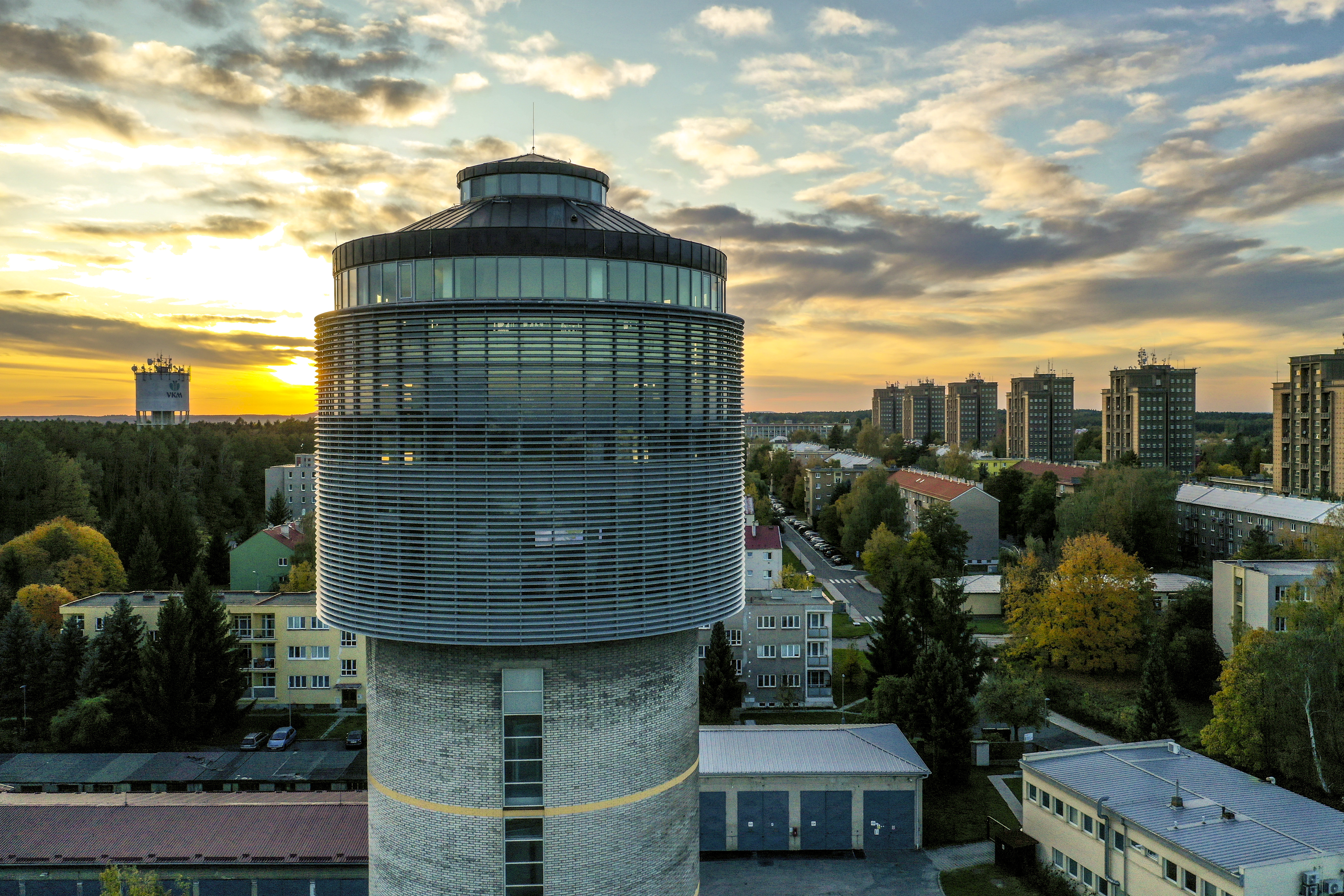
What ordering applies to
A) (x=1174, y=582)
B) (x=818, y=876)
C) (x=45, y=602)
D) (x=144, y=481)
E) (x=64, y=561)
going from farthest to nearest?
(x=144, y=481), (x=1174, y=582), (x=64, y=561), (x=45, y=602), (x=818, y=876)

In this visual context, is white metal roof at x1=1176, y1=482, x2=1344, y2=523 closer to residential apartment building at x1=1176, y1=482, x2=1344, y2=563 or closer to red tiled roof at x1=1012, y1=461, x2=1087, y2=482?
residential apartment building at x1=1176, y1=482, x2=1344, y2=563

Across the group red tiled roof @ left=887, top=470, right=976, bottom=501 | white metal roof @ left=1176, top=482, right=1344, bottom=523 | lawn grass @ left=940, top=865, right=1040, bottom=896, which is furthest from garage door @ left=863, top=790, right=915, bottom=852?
red tiled roof @ left=887, top=470, right=976, bottom=501

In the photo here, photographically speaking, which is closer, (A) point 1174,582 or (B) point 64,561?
(B) point 64,561

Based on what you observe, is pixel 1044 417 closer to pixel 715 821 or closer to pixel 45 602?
pixel 715 821

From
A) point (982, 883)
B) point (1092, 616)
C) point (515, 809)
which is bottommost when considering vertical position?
point (982, 883)

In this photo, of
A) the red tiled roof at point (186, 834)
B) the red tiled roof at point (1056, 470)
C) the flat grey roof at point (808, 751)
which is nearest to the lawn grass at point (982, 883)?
the flat grey roof at point (808, 751)

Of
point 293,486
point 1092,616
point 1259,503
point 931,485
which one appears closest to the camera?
point 1092,616

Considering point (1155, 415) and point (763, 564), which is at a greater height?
point (1155, 415)

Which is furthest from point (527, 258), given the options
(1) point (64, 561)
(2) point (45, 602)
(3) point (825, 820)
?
(1) point (64, 561)
